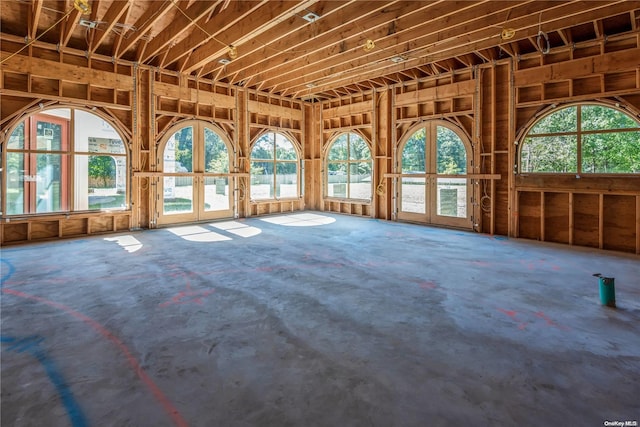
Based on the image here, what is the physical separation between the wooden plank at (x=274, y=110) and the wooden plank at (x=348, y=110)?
3.36 feet

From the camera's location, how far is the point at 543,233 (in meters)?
7.57

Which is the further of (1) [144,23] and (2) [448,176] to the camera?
(2) [448,176]

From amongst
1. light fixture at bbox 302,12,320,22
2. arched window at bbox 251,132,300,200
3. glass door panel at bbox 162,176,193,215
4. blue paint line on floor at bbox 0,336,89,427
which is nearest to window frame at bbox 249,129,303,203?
arched window at bbox 251,132,300,200

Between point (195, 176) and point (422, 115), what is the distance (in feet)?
22.2

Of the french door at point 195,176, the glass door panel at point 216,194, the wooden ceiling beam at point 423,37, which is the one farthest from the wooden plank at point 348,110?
the glass door panel at point 216,194

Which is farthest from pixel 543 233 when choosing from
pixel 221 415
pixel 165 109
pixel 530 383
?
pixel 165 109

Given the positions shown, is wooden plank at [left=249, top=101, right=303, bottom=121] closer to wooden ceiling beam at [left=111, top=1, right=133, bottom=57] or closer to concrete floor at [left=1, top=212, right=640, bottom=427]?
wooden ceiling beam at [left=111, top=1, right=133, bottom=57]

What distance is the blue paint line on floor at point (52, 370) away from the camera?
2094mm

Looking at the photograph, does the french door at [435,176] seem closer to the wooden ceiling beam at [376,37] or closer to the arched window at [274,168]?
the wooden ceiling beam at [376,37]

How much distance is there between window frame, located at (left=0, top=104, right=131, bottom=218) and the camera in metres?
7.11

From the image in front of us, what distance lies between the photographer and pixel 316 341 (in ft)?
10.1

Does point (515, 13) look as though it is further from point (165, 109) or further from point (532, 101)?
point (165, 109)

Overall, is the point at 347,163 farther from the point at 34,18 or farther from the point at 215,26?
the point at 34,18

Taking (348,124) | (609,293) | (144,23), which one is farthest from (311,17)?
(609,293)
